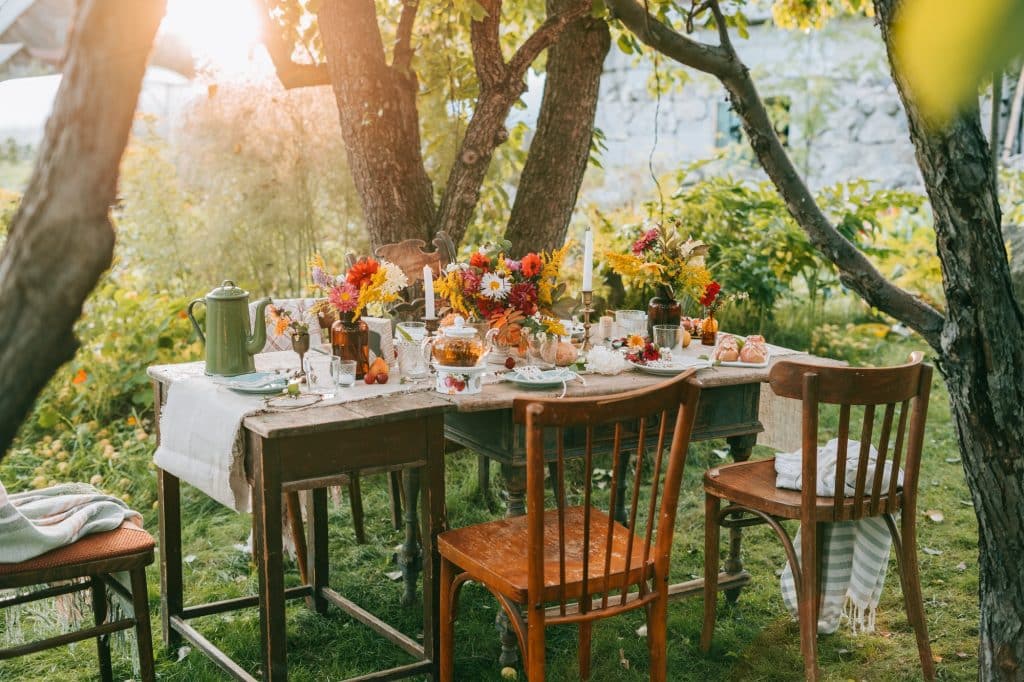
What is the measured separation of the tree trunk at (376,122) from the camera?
4.30 meters

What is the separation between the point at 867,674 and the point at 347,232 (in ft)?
12.3

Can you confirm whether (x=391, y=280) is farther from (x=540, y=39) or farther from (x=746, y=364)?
(x=540, y=39)

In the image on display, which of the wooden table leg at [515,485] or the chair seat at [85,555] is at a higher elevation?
the wooden table leg at [515,485]

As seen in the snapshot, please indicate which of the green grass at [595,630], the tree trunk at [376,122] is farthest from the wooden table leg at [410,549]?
the tree trunk at [376,122]

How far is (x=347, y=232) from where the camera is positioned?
5.75 meters

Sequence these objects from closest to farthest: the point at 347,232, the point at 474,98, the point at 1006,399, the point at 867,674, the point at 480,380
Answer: the point at 1006,399 → the point at 480,380 → the point at 867,674 → the point at 474,98 → the point at 347,232

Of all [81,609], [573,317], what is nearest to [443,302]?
[573,317]

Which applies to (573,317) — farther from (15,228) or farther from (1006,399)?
(15,228)

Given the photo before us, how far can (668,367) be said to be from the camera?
3.11m

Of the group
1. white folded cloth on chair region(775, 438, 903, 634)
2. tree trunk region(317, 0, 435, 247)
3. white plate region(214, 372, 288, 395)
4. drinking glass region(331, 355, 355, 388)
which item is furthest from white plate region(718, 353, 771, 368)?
tree trunk region(317, 0, 435, 247)

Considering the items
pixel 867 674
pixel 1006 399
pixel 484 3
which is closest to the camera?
pixel 1006 399

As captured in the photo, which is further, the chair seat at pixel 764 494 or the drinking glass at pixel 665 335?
the drinking glass at pixel 665 335

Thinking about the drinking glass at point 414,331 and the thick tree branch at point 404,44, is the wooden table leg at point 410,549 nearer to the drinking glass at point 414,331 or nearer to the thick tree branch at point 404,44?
the drinking glass at point 414,331

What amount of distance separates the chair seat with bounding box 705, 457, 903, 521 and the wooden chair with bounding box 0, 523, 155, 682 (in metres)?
1.60
